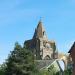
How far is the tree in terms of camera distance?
71812 millimetres

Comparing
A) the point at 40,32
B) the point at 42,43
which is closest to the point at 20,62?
the point at 40,32

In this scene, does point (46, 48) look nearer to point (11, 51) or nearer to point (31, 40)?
point (31, 40)

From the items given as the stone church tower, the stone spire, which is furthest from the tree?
the stone spire

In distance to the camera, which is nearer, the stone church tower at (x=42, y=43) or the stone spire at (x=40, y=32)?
the stone church tower at (x=42, y=43)

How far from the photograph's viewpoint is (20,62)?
7388cm

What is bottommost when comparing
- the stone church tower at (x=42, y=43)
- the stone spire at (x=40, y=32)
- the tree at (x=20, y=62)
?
the tree at (x=20, y=62)

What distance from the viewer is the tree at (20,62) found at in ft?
236

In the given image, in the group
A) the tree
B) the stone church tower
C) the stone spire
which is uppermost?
the stone spire

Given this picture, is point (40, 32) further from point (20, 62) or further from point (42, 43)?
point (20, 62)

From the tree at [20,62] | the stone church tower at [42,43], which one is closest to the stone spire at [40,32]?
the stone church tower at [42,43]

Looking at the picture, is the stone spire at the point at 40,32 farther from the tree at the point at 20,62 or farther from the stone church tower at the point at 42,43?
the tree at the point at 20,62

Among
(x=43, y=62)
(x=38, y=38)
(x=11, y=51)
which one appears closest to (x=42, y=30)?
(x=38, y=38)

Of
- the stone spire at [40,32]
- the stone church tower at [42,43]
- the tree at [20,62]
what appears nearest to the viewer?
the tree at [20,62]

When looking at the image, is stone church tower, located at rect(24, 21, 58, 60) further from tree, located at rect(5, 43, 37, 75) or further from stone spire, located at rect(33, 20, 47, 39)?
tree, located at rect(5, 43, 37, 75)
